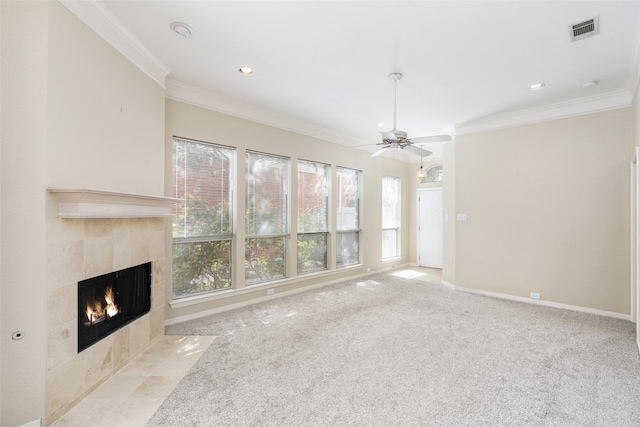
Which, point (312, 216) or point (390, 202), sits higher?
point (390, 202)

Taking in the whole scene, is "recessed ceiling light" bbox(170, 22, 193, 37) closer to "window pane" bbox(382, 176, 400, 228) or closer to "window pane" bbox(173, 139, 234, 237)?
"window pane" bbox(173, 139, 234, 237)

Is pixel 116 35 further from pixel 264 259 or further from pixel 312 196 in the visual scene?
pixel 312 196

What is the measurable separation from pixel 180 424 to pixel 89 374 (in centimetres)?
91

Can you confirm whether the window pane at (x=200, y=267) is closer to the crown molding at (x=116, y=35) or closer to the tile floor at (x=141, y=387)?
the tile floor at (x=141, y=387)

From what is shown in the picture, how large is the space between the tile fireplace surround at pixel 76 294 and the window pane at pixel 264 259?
1.59m

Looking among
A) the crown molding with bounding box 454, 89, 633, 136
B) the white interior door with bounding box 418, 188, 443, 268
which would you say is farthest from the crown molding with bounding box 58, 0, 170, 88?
the white interior door with bounding box 418, 188, 443, 268

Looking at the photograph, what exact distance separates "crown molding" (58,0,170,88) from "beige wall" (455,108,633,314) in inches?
187

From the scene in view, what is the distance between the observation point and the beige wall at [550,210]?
12.6ft

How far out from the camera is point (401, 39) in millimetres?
2611

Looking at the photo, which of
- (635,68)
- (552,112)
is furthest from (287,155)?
(635,68)

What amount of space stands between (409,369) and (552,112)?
4225 millimetres

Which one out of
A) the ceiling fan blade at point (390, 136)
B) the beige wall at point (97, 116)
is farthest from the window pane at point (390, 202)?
the beige wall at point (97, 116)

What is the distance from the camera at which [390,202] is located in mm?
7180

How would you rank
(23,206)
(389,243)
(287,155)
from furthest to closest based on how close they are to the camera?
(389,243), (287,155), (23,206)
